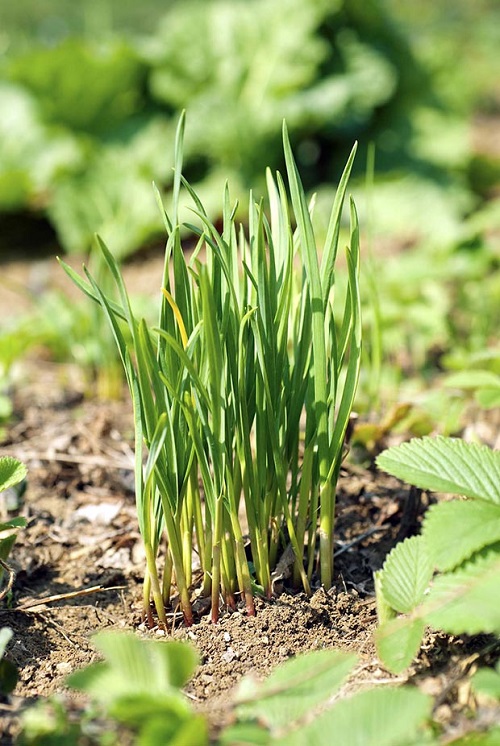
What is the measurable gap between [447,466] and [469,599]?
27 cm

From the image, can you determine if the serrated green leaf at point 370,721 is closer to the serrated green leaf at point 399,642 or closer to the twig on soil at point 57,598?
the serrated green leaf at point 399,642

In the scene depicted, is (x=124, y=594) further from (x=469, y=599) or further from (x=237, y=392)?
(x=469, y=599)

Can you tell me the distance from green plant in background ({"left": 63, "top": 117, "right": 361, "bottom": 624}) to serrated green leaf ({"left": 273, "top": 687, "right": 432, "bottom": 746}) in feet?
1.26

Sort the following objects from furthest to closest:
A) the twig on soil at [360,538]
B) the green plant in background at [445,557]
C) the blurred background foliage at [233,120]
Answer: the blurred background foliage at [233,120] < the twig on soil at [360,538] < the green plant in background at [445,557]

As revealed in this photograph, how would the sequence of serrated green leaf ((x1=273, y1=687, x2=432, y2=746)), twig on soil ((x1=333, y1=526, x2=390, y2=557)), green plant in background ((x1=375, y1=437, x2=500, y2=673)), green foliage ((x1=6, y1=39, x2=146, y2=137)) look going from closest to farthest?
serrated green leaf ((x1=273, y1=687, x2=432, y2=746)) → green plant in background ((x1=375, y1=437, x2=500, y2=673)) → twig on soil ((x1=333, y1=526, x2=390, y2=557)) → green foliage ((x1=6, y1=39, x2=146, y2=137))

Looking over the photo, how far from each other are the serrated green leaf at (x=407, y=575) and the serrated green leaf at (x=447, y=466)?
0.08 metres

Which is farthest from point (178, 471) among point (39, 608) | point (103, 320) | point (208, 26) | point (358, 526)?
point (208, 26)

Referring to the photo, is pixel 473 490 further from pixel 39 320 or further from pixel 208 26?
pixel 208 26

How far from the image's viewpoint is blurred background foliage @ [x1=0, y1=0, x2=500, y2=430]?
3.91 m

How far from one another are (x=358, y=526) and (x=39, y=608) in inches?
22.9

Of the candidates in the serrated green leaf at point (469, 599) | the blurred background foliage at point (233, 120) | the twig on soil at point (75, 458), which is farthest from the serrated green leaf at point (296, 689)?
the blurred background foliage at point (233, 120)

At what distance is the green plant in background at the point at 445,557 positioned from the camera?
0.90 metres

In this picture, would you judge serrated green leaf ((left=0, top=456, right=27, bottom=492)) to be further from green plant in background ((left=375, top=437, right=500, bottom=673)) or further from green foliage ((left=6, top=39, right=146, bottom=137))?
green foliage ((left=6, top=39, right=146, bottom=137))

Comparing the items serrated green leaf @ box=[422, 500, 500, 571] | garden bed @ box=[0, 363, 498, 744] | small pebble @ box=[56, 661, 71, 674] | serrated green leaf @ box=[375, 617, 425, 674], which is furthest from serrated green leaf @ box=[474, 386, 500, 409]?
small pebble @ box=[56, 661, 71, 674]
